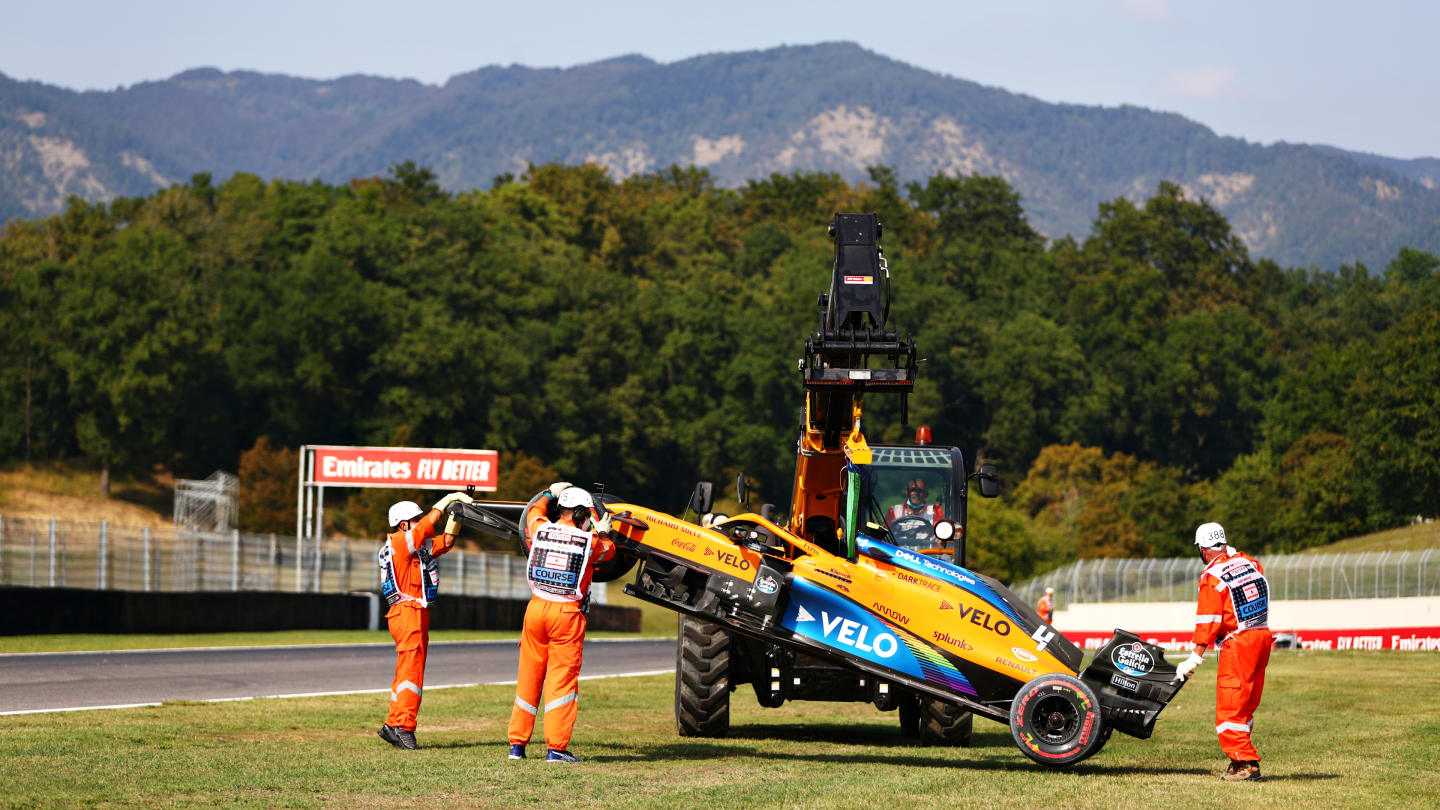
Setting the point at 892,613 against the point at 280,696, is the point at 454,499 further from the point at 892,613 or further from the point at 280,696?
the point at 280,696

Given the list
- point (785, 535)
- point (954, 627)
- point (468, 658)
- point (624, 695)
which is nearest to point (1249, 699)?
point (954, 627)

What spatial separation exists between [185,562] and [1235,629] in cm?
3356

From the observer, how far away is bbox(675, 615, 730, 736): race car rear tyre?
1605 cm

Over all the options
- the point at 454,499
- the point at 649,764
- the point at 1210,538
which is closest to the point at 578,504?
the point at 454,499

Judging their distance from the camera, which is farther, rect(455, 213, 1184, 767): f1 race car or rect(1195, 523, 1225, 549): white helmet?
rect(1195, 523, 1225, 549): white helmet

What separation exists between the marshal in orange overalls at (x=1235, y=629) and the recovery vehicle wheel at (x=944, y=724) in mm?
2872

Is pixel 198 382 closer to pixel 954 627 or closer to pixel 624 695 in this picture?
pixel 624 695

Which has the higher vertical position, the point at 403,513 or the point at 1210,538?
the point at 1210,538

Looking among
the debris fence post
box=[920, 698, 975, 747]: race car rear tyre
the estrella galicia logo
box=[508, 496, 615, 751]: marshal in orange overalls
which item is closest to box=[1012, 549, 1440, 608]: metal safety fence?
the debris fence post

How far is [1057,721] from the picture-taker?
46.0 ft

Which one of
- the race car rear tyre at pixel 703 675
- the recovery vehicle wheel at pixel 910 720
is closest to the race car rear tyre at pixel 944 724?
the recovery vehicle wheel at pixel 910 720

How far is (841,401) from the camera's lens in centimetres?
1519

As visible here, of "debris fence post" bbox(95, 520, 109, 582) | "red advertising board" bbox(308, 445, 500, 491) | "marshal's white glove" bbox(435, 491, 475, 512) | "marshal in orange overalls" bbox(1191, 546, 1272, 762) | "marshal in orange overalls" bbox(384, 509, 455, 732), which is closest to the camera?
"marshal in orange overalls" bbox(1191, 546, 1272, 762)

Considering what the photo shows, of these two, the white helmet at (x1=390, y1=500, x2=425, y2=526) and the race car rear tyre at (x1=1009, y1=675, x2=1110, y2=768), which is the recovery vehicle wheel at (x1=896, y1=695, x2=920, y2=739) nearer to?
the race car rear tyre at (x1=1009, y1=675, x2=1110, y2=768)
